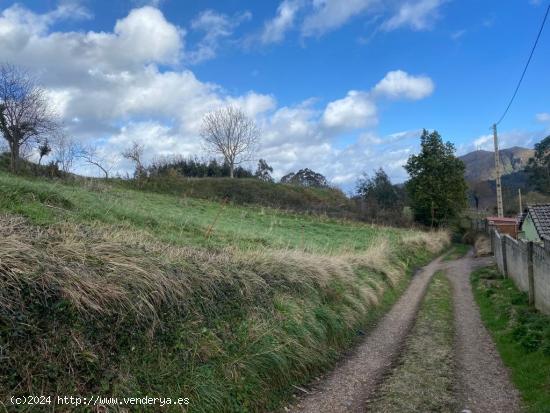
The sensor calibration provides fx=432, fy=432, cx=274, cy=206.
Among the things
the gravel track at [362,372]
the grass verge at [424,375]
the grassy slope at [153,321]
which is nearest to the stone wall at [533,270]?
the grass verge at [424,375]

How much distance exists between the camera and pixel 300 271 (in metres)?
9.16

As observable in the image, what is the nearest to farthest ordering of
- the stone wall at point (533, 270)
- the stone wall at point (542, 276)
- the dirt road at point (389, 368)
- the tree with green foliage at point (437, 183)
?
the dirt road at point (389, 368)
the stone wall at point (542, 276)
the stone wall at point (533, 270)
the tree with green foliage at point (437, 183)

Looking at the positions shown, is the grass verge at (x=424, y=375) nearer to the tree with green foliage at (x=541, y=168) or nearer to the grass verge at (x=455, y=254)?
the grass verge at (x=455, y=254)

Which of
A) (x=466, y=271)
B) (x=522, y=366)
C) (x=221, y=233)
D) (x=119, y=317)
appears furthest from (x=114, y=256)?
(x=466, y=271)

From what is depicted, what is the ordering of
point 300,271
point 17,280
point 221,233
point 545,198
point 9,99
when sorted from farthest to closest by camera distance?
point 545,198, point 9,99, point 221,233, point 300,271, point 17,280

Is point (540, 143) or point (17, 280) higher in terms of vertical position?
point (540, 143)

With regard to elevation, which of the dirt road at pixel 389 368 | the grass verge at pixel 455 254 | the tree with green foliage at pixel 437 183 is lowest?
the grass verge at pixel 455 254

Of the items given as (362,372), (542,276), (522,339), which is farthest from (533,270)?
(362,372)

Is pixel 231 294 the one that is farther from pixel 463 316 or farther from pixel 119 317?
pixel 463 316

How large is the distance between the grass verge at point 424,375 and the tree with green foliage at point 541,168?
74483 mm

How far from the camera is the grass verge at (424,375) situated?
5.48 m

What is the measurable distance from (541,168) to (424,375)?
80.0 m

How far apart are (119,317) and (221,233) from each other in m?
9.28

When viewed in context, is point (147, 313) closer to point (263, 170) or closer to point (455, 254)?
point (455, 254)
